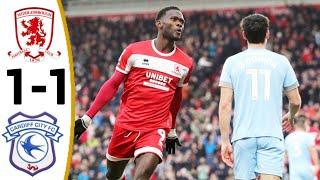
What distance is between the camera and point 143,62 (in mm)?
9008

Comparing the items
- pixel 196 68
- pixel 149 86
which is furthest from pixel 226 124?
pixel 196 68

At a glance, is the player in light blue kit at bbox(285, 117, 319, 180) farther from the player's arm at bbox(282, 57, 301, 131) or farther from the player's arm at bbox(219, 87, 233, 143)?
the player's arm at bbox(219, 87, 233, 143)

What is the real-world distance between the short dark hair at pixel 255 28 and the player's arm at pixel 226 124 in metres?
0.47

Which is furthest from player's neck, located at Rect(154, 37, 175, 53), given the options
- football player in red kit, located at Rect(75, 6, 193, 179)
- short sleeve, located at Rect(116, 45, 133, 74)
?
short sleeve, located at Rect(116, 45, 133, 74)

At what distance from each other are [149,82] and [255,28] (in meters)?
1.55

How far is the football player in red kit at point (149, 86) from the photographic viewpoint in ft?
29.4

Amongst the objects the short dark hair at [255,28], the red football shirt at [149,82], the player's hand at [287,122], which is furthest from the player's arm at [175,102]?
the short dark hair at [255,28]

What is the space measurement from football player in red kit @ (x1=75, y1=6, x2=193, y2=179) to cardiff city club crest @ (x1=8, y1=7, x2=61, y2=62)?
114 centimetres

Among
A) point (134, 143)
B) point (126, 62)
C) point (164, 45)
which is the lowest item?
point (134, 143)

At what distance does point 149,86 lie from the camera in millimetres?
8984

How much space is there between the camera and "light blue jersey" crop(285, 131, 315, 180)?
13336 mm

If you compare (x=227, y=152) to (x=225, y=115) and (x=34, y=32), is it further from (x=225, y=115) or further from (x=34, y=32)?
(x=34, y=32)

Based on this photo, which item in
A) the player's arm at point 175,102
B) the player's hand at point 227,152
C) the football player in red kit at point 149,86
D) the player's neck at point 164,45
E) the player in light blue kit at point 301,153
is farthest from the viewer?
the player in light blue kit at point 301,153

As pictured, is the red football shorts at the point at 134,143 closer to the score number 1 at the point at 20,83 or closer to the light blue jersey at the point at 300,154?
the score number 1 at the point at 20,83
